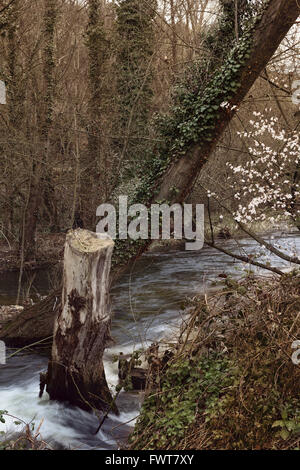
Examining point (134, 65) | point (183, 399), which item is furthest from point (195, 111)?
point (134, 65)

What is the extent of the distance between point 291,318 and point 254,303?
1.29 feet

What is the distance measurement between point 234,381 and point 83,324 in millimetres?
2090

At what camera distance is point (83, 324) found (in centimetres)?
573

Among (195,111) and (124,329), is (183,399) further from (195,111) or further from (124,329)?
(195,111)

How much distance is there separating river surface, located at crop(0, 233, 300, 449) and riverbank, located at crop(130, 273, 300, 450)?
0.37 meters

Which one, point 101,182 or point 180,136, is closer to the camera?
point 180,136

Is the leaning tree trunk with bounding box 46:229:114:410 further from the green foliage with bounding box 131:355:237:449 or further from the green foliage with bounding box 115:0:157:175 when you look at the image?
the green foliage with bounding box 115:0:157:175

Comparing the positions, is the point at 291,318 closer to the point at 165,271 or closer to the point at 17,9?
the point at 165,271

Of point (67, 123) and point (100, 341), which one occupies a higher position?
point (67, 123)

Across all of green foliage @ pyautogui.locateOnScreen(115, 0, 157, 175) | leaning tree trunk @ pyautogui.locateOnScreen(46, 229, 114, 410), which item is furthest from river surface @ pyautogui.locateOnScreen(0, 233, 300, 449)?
green foliage @ pyautogui.locateOnScreen(115, 0, 157, 175)

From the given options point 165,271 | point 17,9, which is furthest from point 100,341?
point 17,9

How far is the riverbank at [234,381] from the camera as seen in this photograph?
3975mm

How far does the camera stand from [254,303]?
195 inches
